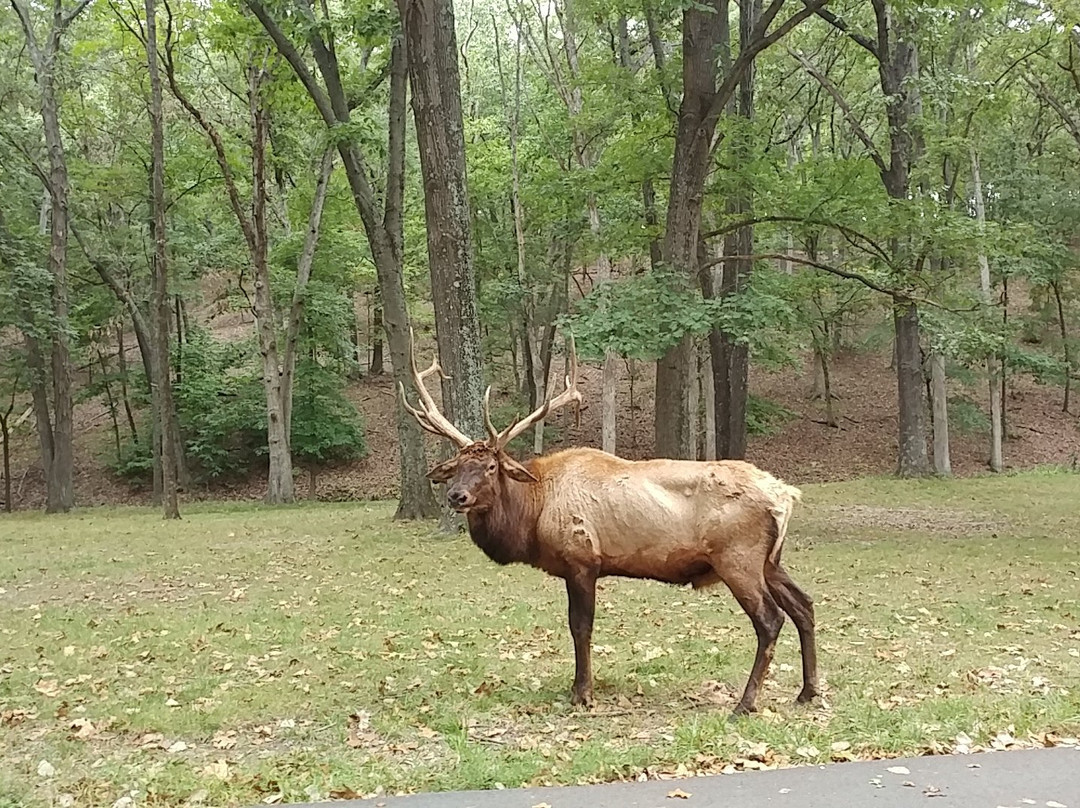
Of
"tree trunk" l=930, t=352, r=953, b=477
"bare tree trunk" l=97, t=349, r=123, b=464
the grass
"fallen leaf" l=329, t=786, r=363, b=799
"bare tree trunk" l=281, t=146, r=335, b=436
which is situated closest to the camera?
"fallen leaf" l=329, t=786, r=363, b=799

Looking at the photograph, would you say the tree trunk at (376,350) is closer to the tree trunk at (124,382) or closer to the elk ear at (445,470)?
the tree trunk at (124,382)

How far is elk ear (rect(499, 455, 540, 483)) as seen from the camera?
22.7ft

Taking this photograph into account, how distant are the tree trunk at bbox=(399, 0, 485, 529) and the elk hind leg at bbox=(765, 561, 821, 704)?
8217 mm

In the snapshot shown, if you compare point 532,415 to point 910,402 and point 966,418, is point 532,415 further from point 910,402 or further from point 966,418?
point 966,418

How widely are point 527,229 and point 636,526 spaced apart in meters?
24.3

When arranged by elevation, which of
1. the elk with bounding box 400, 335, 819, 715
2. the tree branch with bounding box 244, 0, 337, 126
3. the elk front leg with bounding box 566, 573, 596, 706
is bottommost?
the elk front leg with bounding box 566, 573, 596, 706

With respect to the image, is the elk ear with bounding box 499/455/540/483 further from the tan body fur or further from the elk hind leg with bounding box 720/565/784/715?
the elk hind leg with bounding box 720/565/784/715

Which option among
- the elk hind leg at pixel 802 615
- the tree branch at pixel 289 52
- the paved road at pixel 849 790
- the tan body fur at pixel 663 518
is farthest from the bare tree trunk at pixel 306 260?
the paved road at pixel 849 790

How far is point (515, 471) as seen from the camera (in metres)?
6.91

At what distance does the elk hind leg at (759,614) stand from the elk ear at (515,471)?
1.42 metres

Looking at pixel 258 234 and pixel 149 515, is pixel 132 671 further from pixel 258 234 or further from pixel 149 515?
pixel 258 234

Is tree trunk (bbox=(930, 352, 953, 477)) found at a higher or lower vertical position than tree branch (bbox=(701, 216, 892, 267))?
lower

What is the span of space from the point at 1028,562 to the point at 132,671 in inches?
411

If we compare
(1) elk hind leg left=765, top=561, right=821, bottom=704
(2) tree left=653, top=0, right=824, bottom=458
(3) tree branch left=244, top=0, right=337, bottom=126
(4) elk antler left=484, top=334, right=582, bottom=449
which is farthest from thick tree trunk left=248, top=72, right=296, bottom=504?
(1) elk hind leg left=765, top=561, right=821, bottom=704
